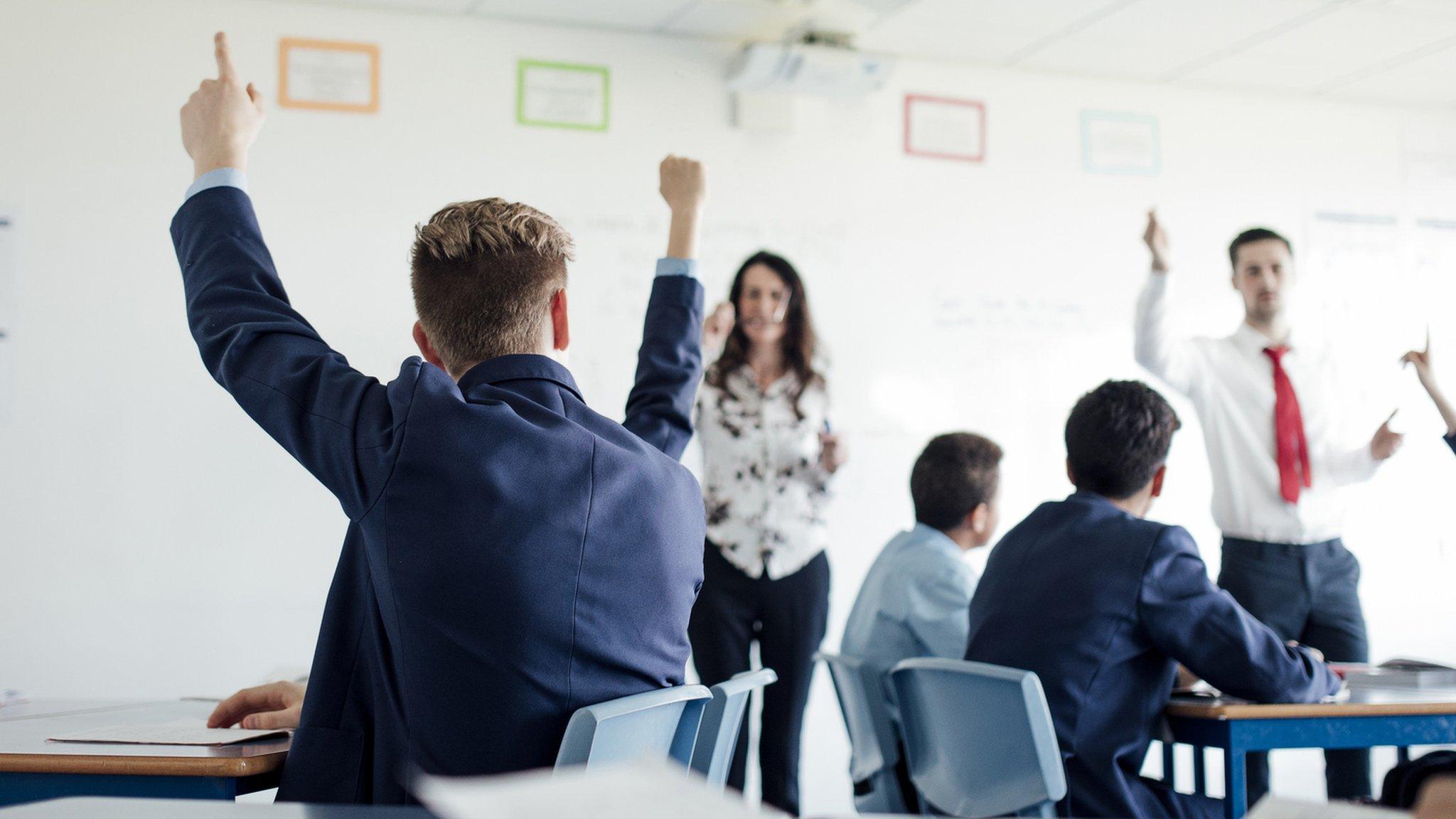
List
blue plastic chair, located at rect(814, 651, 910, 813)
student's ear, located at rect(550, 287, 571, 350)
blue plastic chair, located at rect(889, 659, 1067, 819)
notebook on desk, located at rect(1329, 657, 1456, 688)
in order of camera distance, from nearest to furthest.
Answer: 1. student's ear, located at rect(550, 287, 571, 350)
2. blue plastic chair, located at rect(889, 659, 1067, 819)
3. notebook on desk, located at rect(1329, 657, 1456, 688)
4. blue plastic chair, located at rect(814, 651, 910, 813)

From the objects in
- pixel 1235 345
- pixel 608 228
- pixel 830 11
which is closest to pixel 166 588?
pixel 608 228

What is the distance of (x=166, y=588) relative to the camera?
144 inches

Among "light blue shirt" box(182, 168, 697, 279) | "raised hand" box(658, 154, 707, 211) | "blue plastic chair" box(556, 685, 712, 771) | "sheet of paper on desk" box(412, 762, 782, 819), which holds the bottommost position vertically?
"blue plastic chair" box(556, 685, 712, 771)

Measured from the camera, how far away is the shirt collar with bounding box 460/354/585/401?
1.36 meters

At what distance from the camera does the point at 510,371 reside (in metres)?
1.36

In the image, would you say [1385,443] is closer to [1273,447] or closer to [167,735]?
[1273,447]

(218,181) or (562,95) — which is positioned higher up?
(562,95)

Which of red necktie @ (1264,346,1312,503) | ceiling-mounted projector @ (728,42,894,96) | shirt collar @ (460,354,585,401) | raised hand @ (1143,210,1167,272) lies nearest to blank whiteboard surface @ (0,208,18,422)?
ceiling-mounted projector @ (728,42,894,96)

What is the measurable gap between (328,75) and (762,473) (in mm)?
1805

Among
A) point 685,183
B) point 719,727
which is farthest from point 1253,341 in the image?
point 719,727

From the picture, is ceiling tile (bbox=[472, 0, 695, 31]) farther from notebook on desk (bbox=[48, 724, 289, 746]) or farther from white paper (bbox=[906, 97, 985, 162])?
notebook on desk (bbox=[48, 724, 289, 746])

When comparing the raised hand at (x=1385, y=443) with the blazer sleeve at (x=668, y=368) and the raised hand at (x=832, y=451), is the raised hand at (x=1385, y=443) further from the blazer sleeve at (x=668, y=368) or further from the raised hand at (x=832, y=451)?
the blazer sleeve at (x=668, y=368)

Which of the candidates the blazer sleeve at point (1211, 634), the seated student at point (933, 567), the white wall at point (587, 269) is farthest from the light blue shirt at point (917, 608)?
the white wall at point (587, 269)

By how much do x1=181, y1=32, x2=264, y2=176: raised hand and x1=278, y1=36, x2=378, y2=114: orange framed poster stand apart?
2584 mm
